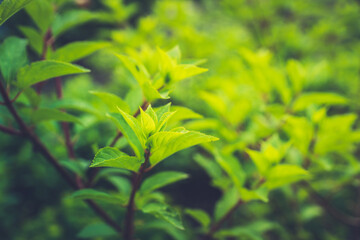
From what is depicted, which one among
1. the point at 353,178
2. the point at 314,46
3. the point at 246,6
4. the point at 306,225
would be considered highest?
the point at 246,6

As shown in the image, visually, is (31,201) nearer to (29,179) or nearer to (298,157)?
(29,179)

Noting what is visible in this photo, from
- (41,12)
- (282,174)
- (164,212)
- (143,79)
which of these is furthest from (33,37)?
(282,174)

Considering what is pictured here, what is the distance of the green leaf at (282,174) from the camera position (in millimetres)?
993

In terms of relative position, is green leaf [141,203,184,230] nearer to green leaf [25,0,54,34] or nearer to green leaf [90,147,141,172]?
green leaf [90,147,141,172]

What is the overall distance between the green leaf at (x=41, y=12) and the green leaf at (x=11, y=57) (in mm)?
136

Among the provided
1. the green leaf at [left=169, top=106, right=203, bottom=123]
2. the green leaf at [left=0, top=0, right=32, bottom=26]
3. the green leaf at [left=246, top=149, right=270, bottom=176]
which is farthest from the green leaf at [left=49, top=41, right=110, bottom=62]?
the green leaf at [left=246, top=149, right=270, bottom=176]

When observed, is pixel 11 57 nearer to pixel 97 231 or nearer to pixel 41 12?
pixel 41 12

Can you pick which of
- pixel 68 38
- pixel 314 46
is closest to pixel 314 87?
pixel 314 46

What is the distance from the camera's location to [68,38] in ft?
22.3

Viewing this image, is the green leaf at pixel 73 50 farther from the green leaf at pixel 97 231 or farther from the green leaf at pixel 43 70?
the green leaf at pixel 97 231

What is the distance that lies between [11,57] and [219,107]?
3.39ft

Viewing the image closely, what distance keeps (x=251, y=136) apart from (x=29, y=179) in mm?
2150

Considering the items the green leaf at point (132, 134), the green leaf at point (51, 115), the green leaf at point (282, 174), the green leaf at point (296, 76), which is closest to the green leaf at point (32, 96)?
the green leaf at point (51, 115)

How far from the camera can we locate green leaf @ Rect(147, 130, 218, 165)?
0.70m
